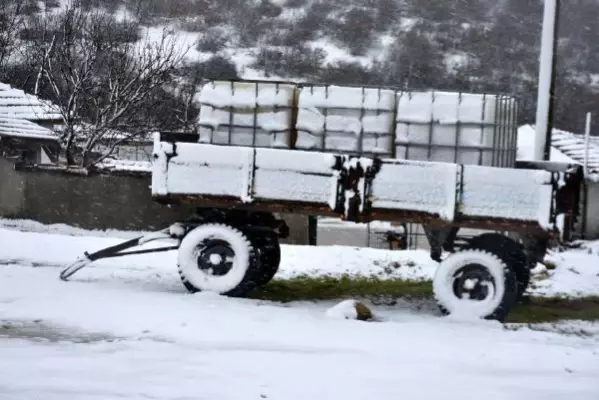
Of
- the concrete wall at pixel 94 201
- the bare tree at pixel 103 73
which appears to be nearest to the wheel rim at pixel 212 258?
the concrete wall at pixel 94 201

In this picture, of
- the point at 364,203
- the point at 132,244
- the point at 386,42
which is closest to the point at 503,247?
the point at 364,203

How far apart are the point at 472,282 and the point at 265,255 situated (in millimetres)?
2778

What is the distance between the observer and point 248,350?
657 centimetres

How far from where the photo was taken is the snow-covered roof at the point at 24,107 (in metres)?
26.5

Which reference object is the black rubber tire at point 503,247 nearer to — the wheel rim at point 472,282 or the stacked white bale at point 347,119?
the wheel rim at point 472,282

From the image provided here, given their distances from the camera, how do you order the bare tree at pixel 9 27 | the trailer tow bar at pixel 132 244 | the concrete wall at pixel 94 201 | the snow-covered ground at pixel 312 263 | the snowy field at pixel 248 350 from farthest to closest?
the bare tree at pixel 9 27, the concrete wall at pixel 94 201, the snow-covered ground at pixel 312 263, the trailer tow bar at pixel 132 244, the snowy field at pixel 248 350

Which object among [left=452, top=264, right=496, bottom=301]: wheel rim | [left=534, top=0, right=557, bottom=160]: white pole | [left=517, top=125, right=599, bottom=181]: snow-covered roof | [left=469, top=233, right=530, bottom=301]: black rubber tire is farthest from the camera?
[left=517, top=125, right=599, bottom=181]: snow-covered roof

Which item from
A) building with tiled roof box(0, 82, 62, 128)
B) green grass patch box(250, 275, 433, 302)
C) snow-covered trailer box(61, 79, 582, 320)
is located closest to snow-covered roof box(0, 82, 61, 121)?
building with tiled roof box(0, 82, 62, 128)

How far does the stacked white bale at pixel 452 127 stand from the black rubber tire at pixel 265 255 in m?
1.94

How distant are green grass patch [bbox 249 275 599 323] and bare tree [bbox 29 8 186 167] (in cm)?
1468

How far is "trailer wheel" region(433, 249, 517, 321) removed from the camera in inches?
340

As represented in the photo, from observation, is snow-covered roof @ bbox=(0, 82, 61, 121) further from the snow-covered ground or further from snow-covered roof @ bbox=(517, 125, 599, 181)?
snow-covered roof @ bbox=(517, 125, 599, 181)

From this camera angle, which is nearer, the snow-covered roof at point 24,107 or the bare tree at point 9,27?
the snow-covered roof at point 24,107

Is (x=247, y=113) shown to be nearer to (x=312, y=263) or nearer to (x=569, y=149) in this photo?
(x=312, y=263)
